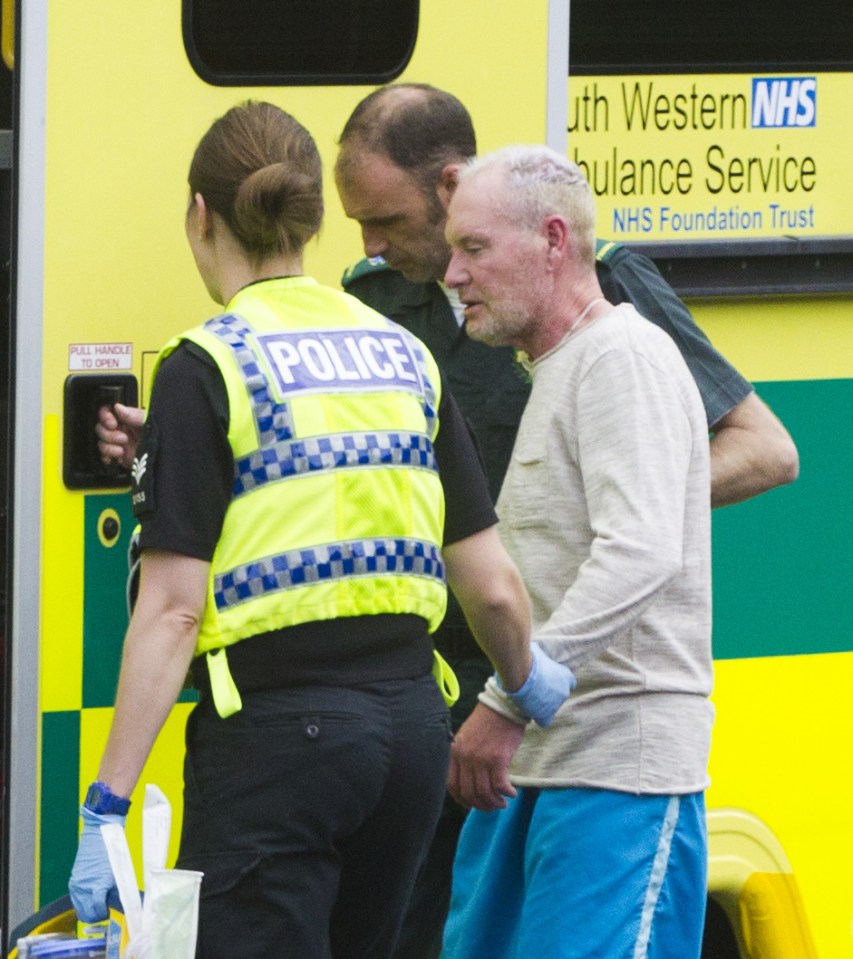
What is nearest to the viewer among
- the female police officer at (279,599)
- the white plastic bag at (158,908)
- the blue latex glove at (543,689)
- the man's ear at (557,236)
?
the white plastic bag at (158,908)

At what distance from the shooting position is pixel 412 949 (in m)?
3.03

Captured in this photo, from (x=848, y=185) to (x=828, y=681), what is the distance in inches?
34.3

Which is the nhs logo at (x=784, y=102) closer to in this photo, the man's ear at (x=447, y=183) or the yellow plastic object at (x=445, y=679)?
the man's ear at (x=447, y=183)

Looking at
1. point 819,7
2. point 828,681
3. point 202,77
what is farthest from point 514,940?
point 819,7

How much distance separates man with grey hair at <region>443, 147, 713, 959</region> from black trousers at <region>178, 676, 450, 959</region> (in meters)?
0.30

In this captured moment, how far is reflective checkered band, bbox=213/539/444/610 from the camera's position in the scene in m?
2.23

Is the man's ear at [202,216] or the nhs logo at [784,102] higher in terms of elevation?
the nhs logo at [784,102]

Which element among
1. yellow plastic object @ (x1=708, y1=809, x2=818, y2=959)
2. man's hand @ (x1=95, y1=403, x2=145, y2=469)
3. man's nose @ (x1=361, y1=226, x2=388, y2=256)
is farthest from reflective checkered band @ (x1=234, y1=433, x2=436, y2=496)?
yellow plastic object @ (x1=708, y1=809, x2=818, y2=959)

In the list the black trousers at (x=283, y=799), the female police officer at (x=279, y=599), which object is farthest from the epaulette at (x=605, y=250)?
the black trousers at (x=283, y=799)

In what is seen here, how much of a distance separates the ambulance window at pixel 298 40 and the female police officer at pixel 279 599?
1.59 feet

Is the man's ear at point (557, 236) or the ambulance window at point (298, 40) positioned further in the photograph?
the ambulance window at point (298, 40)

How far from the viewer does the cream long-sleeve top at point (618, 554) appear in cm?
246

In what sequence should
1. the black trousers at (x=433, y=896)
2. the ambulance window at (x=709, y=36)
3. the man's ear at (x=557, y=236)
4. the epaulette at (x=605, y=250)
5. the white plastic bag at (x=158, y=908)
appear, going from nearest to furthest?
the white plastic bag at (x=158, y=908), the man's ear at (x=557, y=236), the epaulette at (x=605, y=250), the black trousers at (x=433, y=896), the ambulance window at (x=709, y=36)

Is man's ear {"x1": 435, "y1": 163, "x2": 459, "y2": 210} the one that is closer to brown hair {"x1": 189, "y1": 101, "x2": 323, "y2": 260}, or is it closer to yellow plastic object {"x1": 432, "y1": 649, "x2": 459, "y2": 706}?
brown hair {"x1": 189, "y1": 101, "x2": 323, "y2": 260}
